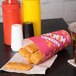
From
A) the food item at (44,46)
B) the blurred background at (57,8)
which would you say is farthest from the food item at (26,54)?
the blurred background at (57,8)

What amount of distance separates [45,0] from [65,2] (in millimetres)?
167

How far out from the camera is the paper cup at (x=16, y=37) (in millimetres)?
902

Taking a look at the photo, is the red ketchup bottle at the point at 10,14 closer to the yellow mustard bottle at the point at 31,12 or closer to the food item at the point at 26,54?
the yellow mustard bottle at the point at 31,12

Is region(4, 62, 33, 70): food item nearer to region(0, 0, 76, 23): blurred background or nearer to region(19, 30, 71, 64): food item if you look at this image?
region(19, 30, 71, 64): food item

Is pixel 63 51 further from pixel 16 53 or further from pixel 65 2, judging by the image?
pixel 65 2

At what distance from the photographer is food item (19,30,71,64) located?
790 millimetres

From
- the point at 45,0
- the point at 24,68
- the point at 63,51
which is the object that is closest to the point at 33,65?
the point at 24,68

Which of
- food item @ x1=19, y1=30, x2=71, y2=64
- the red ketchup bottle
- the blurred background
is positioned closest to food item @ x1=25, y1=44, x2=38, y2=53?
food item @ x1=19, y1=30, x2=71, y2=64

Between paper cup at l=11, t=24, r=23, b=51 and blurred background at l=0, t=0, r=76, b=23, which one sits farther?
blurred background at l=0, t=0, r=76, b=23

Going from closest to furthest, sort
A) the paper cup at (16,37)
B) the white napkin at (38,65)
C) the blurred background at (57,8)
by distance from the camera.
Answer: the white napkin at (38,65) < the paper cup at (16,37) < the blurred background at (57,8)

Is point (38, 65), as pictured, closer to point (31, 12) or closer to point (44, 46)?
point (44, 46)

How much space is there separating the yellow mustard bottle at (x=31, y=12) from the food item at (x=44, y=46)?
0.47ft

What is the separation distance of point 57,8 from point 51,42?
3.41 ft

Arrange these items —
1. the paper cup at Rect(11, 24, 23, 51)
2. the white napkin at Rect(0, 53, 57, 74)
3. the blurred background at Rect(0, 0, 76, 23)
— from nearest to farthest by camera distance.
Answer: the white napkin at Rect(0, 53, 57, 74) → the paper cup at Rect(11, 24, 23, 51) → the blurred background at Rect(0, 0, 76, 23)
